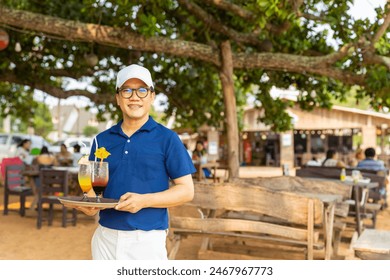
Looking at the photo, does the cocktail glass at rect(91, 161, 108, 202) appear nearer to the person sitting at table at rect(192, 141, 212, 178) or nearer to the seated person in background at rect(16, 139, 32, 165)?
the seated person in background at rect(16, 139, 32, 165)

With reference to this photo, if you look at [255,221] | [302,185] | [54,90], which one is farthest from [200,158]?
[255,221]

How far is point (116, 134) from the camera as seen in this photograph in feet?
7.62

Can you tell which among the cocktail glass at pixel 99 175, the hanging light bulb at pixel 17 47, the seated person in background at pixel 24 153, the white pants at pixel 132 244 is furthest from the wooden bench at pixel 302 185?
the seated person in background at pixel 24 153

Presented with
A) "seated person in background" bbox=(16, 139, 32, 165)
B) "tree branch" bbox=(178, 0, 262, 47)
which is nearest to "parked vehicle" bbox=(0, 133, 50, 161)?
"seated person in background" bbox=(16, 139, 32, 165)

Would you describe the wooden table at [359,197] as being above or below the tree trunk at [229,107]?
below

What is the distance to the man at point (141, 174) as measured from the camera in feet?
7.30

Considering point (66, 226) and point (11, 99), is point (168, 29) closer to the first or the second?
point (66, 226)

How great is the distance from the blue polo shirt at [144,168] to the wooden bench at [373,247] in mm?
1393

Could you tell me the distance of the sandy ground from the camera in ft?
21.1

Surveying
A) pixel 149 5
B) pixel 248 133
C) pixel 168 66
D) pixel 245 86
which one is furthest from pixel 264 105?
pixel 248 133

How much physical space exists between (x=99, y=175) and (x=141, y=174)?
17cm

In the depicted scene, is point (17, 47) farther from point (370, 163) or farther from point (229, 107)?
point (370, 163)

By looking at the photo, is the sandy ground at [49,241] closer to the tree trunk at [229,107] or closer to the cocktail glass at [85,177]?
the tree trunk at [229,107]

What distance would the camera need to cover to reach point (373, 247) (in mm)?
3109
